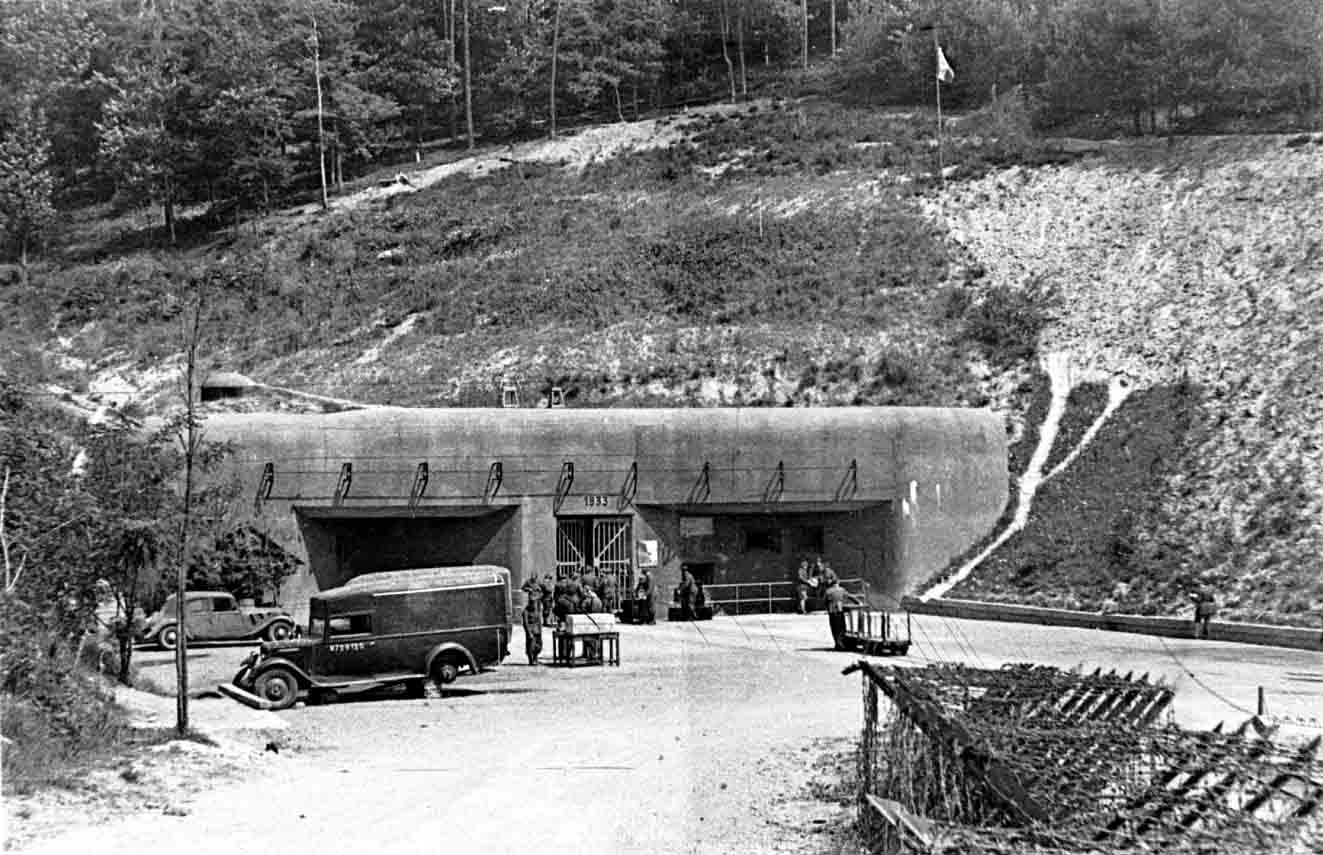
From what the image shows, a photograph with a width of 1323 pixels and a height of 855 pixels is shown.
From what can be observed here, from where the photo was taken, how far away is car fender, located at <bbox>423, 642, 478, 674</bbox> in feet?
77.3

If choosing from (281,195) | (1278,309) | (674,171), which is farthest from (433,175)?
(1278,309)

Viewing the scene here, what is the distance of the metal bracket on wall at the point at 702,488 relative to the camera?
4078 cm

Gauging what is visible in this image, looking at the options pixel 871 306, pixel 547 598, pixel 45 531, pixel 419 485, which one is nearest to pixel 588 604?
pixel 547 598

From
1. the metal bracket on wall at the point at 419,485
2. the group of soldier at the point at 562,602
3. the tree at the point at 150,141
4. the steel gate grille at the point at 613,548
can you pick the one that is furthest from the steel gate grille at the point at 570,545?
the tree at the point at 150,141

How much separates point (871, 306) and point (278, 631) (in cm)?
2828

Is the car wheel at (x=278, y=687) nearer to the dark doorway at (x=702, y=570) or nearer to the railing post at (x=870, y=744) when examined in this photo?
the railing post at (x=870, y=744)

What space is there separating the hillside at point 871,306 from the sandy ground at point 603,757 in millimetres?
10308

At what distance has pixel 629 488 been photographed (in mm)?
40531

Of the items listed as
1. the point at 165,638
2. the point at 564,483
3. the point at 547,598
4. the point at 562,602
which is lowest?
the point at 165,638

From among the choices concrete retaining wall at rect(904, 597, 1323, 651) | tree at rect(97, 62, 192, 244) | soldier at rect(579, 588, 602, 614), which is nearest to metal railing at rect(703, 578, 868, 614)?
concrete retaining wall at rect(904, 597, 1323, 651)

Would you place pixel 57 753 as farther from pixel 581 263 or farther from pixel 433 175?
pixel 433 175

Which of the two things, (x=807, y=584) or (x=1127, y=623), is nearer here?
(x=1127, y=623)

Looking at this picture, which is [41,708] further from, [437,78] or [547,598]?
[437,78]

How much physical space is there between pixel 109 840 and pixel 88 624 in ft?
28.7
